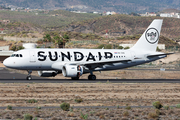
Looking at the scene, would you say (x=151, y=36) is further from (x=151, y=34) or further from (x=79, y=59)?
(x=79, y=59)

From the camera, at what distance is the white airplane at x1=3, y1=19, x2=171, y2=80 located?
40156 millimetres

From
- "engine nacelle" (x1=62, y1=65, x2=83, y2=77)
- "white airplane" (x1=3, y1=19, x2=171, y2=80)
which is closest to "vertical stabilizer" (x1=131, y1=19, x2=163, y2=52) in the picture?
"white airplane" (x1=3, y1=19, x2=171, y2=80)

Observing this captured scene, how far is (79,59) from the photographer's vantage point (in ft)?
141

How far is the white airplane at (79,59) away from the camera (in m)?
40.2

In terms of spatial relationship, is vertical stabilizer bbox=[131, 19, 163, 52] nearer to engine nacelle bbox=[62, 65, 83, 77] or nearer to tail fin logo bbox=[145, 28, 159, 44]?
tail fin logo bbox=[145, 28, 159, 44]

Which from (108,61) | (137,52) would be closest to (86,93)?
(108,61)

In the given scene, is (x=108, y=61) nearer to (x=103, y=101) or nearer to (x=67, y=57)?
(x=67, y=57)

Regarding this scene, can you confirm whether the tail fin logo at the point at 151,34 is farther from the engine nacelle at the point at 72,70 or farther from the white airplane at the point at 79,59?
the engine nacelle at the point at 72,70

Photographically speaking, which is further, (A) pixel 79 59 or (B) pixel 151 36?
(B) pixel 151 36

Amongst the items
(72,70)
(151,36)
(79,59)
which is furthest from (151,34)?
(72,70)

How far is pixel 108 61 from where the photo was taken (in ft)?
140

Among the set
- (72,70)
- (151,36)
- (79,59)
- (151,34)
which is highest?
(151,34)

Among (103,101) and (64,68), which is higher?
(64,68)

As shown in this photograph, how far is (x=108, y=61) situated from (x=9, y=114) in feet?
81.9
